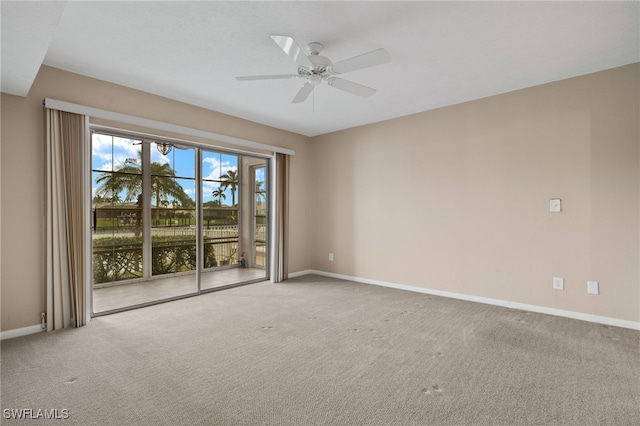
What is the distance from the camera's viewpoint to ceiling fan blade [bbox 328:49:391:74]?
2289 millimetres

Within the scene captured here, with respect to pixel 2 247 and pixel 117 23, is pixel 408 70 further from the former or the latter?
pixel 2 247

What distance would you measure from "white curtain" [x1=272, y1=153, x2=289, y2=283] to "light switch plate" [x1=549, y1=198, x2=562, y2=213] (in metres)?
3.66

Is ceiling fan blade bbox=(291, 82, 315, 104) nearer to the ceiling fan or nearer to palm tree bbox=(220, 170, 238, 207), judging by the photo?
the ceiling fan

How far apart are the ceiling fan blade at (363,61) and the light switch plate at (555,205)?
2.59 metres

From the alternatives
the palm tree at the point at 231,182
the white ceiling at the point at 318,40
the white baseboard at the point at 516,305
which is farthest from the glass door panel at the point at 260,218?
the white ceiling at the point at 318,40

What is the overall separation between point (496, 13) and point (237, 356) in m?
3.26

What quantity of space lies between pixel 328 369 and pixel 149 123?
3.31 m

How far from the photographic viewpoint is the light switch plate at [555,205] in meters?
3.52

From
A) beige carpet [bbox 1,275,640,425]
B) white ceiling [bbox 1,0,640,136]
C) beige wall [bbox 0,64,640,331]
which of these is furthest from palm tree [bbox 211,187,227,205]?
beige carpet [bbox 1,275,640,425]

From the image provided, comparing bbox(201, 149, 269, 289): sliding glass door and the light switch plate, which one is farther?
bbox(201, 149, 269, 289): sliding glass door

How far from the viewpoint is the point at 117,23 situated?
7.91 feet

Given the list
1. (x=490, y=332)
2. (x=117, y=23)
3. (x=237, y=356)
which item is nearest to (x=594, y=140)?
(x=490, y=332)

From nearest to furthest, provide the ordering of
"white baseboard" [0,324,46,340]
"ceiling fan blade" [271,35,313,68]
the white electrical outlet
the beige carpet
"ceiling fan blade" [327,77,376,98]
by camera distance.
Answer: the beige carpet, "ceiling fan blade" [271,35,313,68], "ceiling fan blade" [327,77,376,98], "white baseboard" [0,324,46,340], the white electrical outlet

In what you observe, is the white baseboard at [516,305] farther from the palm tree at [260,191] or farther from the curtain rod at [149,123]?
the curtain rod at [149,123]
